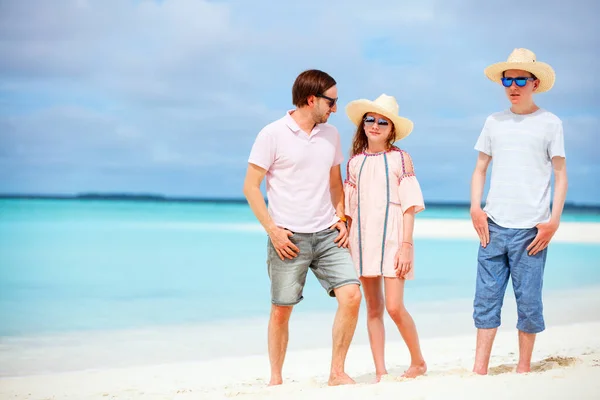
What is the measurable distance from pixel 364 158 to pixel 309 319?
11.0ft

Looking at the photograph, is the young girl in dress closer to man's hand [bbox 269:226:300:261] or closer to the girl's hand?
the girl's hand

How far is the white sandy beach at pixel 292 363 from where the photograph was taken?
326 cm

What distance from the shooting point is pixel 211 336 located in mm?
6270

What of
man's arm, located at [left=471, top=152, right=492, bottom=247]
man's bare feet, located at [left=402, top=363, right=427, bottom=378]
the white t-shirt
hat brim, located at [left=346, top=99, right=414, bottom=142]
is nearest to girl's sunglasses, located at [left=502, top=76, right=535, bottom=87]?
the white t-shirt

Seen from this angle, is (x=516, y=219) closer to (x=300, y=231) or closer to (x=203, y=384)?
(x=300, y=231)

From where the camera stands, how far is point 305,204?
364 cm

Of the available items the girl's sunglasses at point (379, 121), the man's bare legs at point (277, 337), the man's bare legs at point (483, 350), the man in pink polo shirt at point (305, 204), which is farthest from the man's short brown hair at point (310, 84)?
the man's bare legs at point (483, 350)

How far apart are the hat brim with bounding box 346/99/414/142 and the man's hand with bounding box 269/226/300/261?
708 mm

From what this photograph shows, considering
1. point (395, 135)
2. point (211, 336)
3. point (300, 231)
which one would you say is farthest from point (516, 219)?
point (211, 336)

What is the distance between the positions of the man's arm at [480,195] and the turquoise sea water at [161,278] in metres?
3.87

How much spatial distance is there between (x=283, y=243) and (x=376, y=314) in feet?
2.09

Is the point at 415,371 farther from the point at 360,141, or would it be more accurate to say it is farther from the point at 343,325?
the point at 360,141

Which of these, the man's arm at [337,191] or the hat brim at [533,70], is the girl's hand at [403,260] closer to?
the man's arm at [337,191]

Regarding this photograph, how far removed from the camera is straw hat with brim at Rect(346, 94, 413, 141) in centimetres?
370
